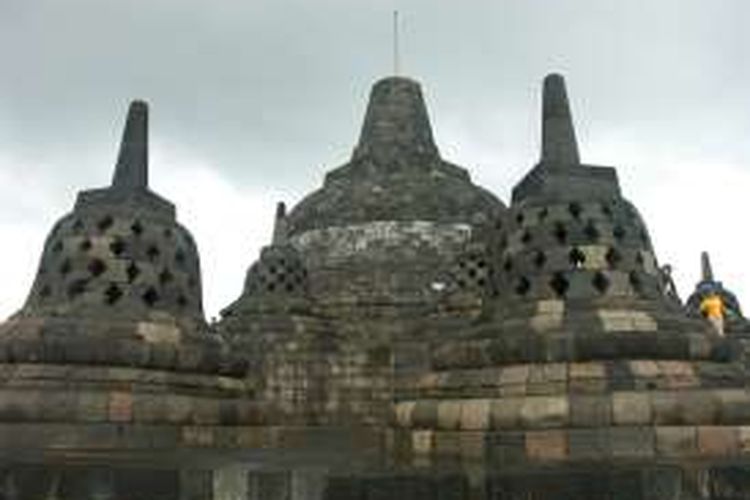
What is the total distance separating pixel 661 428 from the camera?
9.52 meters

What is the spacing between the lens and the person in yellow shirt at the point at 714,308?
21703 mm

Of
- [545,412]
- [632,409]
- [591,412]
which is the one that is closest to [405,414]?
[545,412]

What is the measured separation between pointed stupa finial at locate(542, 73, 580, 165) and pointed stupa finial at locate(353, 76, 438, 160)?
15382mm

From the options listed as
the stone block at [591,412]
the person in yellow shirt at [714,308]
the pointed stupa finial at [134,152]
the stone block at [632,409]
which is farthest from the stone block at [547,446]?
the person in yellow shirt at [714,308]

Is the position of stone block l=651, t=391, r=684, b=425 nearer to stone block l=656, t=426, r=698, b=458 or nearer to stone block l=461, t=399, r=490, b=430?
stone block l=656, t=426, r=698, b=458

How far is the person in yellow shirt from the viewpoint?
2170 cm

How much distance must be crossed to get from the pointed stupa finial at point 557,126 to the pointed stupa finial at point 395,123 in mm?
15382

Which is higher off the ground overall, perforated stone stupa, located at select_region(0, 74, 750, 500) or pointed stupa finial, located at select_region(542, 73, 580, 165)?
pointed stupa finial, located at select_region(542, 73, 580, 165)

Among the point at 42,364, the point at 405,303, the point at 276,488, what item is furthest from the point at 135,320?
the point at 405,303

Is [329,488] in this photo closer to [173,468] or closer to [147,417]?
[173,468]

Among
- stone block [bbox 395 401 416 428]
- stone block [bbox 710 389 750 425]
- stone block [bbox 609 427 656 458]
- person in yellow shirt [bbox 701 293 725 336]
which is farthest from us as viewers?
person in yellow shirt [bbox 701 293 725 336]

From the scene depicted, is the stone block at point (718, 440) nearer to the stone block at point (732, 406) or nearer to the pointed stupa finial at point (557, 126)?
the stone block at point (732, 406)

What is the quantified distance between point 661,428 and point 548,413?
1176 mm

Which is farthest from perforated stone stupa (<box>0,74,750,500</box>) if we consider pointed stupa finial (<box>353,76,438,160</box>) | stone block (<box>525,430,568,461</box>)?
pointed stupa finial (<box>353,76,438,160</box>)
